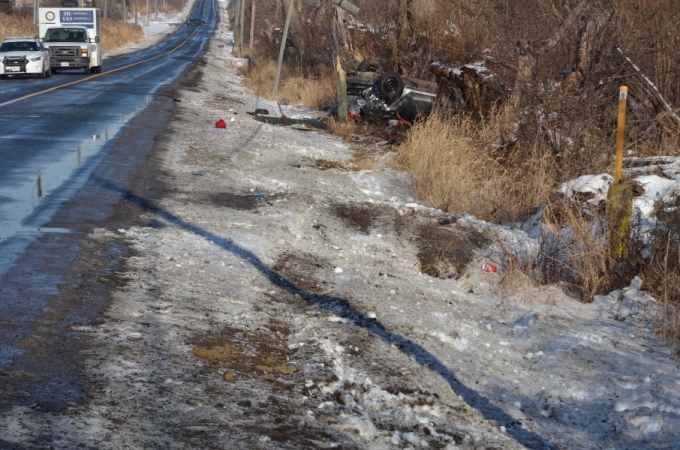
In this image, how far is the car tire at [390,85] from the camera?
682 inches

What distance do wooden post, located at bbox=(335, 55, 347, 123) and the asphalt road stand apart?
3.73m

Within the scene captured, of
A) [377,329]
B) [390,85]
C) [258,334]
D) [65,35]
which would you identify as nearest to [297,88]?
[390,85]

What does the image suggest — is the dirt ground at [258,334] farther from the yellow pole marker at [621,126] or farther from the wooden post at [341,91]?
the wooden post at [341,91]

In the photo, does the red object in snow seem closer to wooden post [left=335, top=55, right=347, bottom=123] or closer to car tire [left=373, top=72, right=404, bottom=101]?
car tire [left=373, top=72, right=404, bottom=101]

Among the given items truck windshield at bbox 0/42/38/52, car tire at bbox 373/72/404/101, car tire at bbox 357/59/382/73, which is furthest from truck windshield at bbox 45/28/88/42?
car tire at bbox 373/72/404/101

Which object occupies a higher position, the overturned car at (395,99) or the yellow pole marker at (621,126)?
the yellow pole marker at (621,126)

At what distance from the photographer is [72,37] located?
115 feet

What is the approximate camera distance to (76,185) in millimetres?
10047

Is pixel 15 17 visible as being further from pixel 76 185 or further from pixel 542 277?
pixel 542 277

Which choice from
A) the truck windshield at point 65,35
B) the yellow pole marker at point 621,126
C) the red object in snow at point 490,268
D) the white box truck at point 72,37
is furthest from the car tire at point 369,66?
the truck windshield at point 65,35

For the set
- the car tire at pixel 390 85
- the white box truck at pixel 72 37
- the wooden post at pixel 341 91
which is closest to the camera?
the car tire at pixel 390 85

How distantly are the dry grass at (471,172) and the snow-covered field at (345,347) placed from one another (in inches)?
44.5

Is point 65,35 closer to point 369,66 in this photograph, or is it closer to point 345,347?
point 369,66

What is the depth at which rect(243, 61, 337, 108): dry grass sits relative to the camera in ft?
80.0
